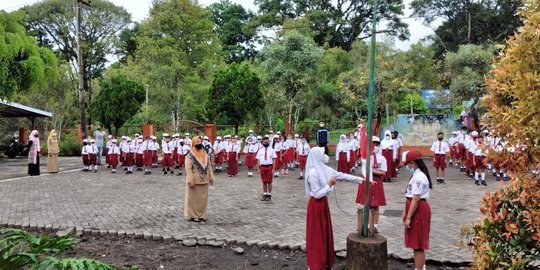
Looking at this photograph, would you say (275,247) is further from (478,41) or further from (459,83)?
(478,41)

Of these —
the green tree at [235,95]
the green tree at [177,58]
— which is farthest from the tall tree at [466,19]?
the green tree at [235,95]

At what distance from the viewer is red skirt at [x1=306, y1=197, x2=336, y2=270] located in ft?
19.0

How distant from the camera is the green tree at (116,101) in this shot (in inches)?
912

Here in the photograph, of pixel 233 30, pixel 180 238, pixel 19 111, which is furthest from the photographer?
pixel 233 30

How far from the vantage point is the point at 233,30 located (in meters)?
45.6

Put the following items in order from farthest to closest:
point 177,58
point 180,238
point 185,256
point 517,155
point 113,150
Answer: point 177,58, point 113,150, point 180,238, point 185,256, point 517,155

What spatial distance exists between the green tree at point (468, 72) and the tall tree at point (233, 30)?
2454 centimetres

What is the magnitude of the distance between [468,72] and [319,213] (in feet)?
60.9

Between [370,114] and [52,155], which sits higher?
[370,114]

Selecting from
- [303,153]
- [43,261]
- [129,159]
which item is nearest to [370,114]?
[43,261]

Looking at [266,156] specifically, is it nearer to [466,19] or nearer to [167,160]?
[167,160]

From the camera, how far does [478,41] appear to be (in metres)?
37.0

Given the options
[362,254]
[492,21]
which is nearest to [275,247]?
[362,254]

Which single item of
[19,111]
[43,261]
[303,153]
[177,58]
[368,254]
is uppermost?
[177,58]
